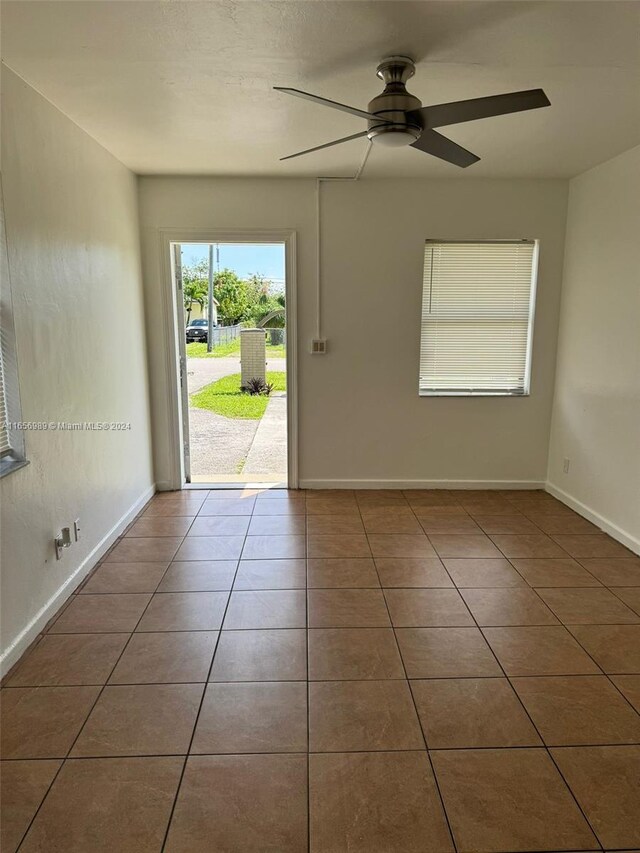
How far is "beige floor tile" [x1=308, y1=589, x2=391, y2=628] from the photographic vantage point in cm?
231

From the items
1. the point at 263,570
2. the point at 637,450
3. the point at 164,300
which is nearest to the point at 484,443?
the point at 637,450

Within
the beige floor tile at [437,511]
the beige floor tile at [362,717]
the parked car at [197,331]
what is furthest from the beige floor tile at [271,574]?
the parked car at [197,331]

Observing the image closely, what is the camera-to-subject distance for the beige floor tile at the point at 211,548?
2986 mm

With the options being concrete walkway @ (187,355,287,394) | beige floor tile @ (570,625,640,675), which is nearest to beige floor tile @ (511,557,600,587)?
beige floor tile @ (570,625,640,675)

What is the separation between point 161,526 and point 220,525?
1.34 feet

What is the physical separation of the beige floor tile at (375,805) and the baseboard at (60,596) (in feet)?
4.31

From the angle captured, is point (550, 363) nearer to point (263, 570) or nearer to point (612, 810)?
point (263, 570)

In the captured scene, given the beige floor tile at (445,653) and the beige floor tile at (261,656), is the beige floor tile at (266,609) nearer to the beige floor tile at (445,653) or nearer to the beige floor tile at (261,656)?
the beige floor tile at (261,656)

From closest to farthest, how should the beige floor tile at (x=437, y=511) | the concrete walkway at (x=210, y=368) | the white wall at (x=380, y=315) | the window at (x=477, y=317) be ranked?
the beige floor tile at (x=437, y=511)
the white wall at (x=380, y=315)
the window at (x=477, y=317)
the concrete walkway at (x=210, y=368)

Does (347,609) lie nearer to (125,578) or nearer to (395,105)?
(125,578)

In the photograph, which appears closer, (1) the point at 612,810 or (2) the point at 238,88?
(1) the point at 612,810

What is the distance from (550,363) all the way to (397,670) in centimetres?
301

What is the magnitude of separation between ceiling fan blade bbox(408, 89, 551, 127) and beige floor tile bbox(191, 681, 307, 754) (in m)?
2.31

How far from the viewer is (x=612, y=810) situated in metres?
1.42
